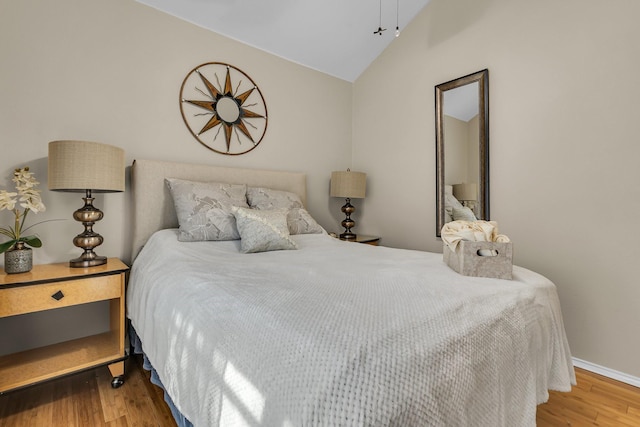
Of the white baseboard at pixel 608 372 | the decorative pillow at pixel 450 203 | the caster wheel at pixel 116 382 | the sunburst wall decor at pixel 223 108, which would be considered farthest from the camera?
the decorative pillow at pixel 450 203

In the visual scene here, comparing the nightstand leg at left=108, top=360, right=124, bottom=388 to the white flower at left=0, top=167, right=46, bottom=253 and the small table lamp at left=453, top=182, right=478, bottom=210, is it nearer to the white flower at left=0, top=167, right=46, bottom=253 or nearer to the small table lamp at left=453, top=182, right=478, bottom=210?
the white flower at left=0, top=167, right=46, bottom=253

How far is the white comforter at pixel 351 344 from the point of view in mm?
605

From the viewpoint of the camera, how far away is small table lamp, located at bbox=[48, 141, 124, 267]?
1.63 m

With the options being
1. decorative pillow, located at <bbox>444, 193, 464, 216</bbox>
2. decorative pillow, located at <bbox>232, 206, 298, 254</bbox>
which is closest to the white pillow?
decorative pillow, located at <bbox>232, 206, 298, 254</bbox>

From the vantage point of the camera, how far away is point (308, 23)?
268cm

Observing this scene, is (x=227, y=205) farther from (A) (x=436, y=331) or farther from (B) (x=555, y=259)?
(B) (x=555, y=259)

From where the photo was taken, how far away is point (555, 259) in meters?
2.05

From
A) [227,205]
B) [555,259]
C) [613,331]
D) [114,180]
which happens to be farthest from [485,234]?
[114,180]

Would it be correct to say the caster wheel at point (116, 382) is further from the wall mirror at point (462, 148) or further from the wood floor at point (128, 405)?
the wall mirror at point (462, 148)

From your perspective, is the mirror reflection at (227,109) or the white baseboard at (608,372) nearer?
the white baseboard at (608,372)

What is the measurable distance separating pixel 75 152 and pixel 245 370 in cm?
167

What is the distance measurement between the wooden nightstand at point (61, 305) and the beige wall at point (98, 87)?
0.95 ft

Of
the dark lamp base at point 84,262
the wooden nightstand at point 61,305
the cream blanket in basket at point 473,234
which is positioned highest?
the cream blanket in basket at point 473,234

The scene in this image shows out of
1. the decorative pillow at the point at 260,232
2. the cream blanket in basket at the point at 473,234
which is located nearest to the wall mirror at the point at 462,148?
the cream blanket in basket at the point at 473,234
